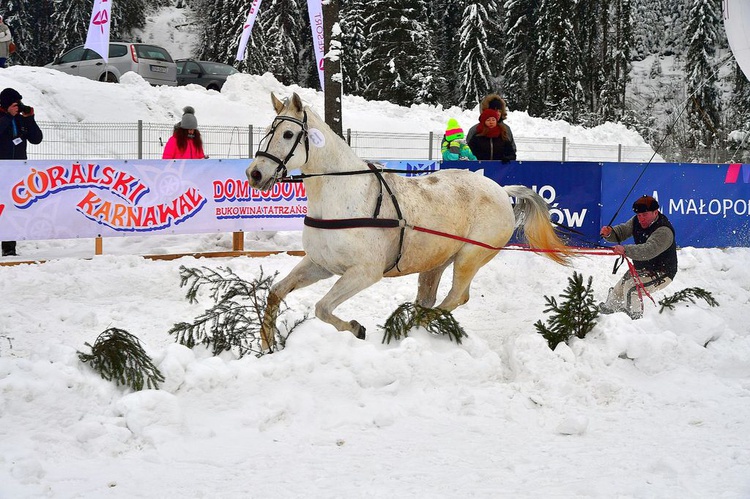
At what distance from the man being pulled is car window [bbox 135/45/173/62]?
2185 cm

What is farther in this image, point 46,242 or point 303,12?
point 303,12

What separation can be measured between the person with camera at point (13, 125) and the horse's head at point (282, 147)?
601 cm

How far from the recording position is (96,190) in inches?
420

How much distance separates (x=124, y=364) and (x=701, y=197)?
9172 millimetres

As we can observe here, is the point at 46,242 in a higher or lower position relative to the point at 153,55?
lower

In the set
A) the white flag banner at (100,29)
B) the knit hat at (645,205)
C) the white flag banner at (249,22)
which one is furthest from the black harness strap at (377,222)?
the white flag banner at (249,22)

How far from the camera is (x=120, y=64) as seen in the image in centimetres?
2644

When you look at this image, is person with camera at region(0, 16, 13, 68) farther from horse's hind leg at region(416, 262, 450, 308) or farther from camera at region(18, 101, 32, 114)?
horse's hind leg at region(416, 262, 450, 308)

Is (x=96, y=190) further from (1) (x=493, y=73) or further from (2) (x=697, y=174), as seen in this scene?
(1) (x=493, y=73)

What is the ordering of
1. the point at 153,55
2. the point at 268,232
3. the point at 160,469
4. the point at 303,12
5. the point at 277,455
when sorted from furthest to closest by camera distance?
the point at 303,12 < the point at 153,55 < the point at 268,232 < the point at 277,455 < the point at 160,469

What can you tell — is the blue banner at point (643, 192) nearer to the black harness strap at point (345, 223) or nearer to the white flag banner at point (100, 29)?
the black harness strap at point (345, 223)

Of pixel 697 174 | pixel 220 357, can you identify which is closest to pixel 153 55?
pixel 697 174

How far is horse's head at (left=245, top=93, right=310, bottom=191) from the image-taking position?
19.5 feet

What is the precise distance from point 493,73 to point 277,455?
40562 mm
